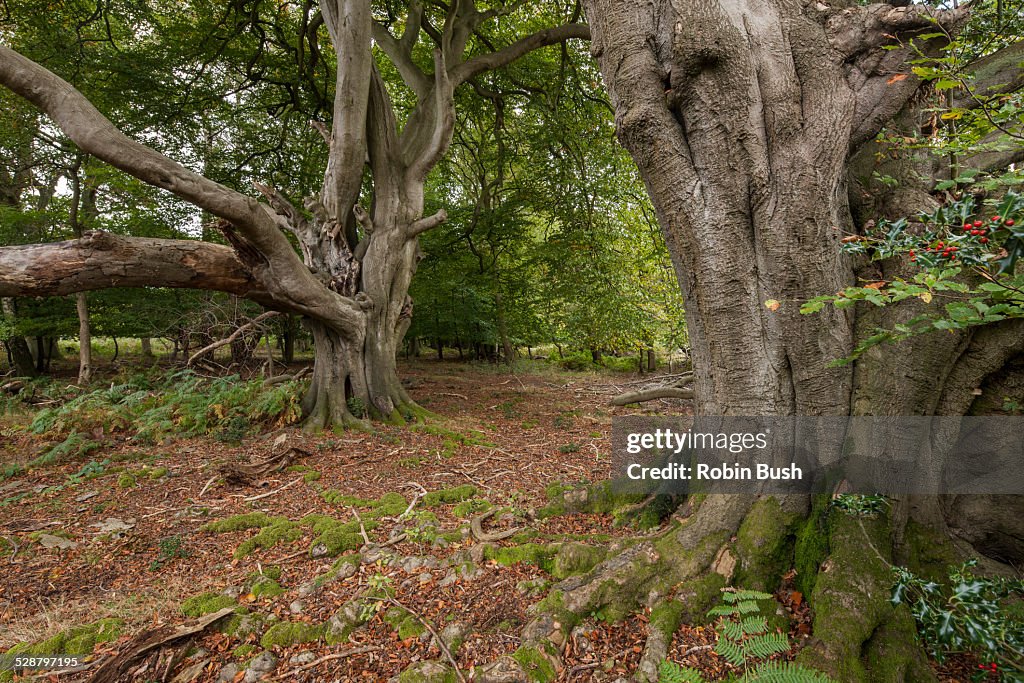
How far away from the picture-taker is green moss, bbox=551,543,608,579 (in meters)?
2.46

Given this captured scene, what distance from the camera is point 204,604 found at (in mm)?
2447

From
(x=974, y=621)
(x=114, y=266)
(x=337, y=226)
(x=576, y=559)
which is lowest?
(x=576, y=559)

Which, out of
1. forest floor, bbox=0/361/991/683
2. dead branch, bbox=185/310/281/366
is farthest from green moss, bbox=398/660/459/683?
dead branch, bbox=185/310/281/366

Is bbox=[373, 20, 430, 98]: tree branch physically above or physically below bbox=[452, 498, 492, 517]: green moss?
above

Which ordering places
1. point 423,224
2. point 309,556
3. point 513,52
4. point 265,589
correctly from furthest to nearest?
point 513,52 < point 423,224 < point 309,556 < point 265,589

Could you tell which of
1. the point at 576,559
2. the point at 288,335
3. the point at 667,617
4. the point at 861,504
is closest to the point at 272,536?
the point at 576,559

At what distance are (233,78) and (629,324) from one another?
10105 millimetres

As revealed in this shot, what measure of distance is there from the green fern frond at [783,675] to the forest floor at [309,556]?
27 cm

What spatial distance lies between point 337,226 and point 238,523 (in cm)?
427

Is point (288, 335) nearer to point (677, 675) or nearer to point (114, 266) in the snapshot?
point (114, 266)

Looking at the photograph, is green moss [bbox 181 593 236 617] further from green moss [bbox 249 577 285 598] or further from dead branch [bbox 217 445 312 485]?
dead branch [bbox 217 445 312 485]

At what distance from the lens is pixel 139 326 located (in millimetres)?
10984

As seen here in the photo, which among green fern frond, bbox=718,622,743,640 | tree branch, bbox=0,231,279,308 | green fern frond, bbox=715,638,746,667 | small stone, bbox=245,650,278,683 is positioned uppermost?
tree branch, bbox=0,231,279,308

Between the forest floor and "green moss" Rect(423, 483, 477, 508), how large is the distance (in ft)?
0.08
